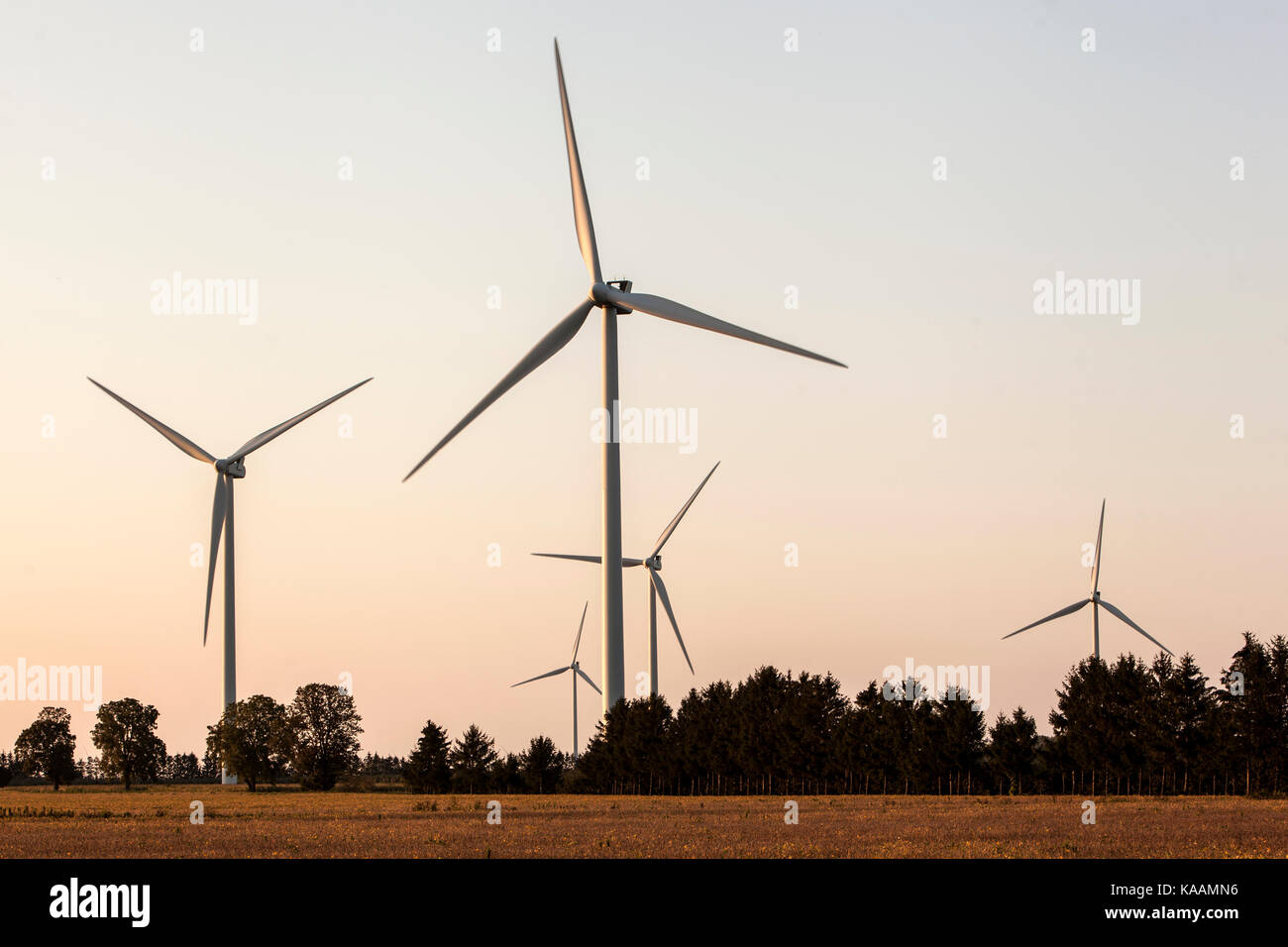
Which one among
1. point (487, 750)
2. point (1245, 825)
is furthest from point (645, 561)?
point (1245, 825)

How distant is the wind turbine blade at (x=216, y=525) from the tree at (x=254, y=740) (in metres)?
29.1

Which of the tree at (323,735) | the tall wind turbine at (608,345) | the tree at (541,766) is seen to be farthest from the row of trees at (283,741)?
the tall wind turbine at (608,345)

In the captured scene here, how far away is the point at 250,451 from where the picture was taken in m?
132

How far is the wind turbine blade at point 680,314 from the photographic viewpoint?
290ft

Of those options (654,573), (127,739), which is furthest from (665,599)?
(127,739)

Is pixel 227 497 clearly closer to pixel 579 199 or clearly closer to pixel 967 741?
pixel 579 199

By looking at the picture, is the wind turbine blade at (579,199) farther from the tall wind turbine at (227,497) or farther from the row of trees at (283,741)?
the row of trees at (283,741)

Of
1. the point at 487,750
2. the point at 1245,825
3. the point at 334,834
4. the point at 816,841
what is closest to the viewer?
the point at 816,841
